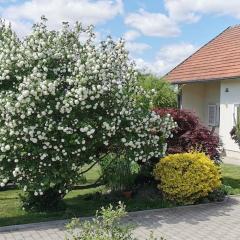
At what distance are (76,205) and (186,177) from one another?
2.32 m

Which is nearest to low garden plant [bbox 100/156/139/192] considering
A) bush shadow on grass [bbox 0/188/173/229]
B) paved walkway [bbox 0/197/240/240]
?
bush shadow on grass [bbox 0/188/173/229]

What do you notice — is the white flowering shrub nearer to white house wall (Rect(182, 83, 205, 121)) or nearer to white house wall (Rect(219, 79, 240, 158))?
white house wall (Rect(219, 79, 240, 158))

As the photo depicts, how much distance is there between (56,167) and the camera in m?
8.85

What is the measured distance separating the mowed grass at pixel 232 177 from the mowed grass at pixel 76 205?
2326mm

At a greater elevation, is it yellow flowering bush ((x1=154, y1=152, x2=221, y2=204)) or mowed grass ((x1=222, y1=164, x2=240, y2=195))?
yellow flowering bush ((x1=154, y1=152, x2=221, y2=204))

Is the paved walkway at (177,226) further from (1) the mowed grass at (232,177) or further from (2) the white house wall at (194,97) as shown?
(2) the white house wall at (194,97)

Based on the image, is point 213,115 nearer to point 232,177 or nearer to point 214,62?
point 214,62

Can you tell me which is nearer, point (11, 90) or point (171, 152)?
point (11, 90)

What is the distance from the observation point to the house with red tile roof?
20.5 m

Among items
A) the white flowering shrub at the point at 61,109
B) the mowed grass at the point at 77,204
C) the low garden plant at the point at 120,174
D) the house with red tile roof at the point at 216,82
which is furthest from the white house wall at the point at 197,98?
the white flowering shrub at the point at 61,109

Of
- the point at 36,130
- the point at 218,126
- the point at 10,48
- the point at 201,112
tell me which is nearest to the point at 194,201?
the point at 36,130

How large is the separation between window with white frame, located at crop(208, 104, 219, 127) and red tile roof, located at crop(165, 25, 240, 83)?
6.28 ft

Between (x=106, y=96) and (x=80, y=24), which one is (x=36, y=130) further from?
(x=80, y=24)

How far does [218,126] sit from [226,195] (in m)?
11.7
